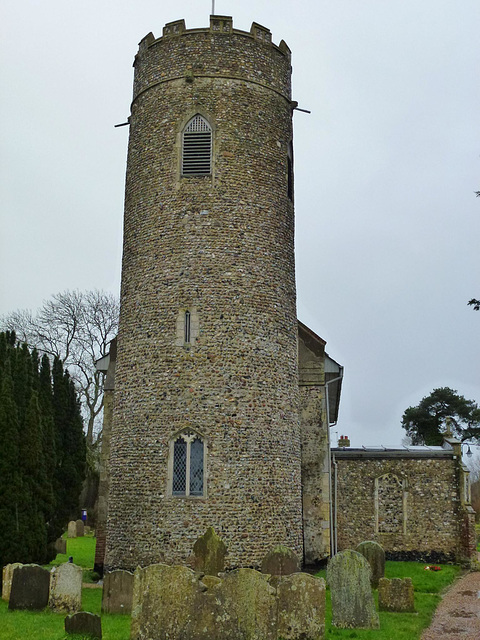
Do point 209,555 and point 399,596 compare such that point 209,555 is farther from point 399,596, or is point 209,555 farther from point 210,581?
point 399,596

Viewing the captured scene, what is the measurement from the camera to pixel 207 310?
15.0 meters

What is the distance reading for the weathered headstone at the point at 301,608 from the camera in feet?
32.3

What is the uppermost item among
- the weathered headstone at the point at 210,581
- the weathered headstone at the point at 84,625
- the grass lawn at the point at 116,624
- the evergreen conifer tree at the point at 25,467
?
the evergreen conifer tree at the point at 25,467

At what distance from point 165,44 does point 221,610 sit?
516 inches

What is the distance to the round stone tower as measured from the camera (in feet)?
47.0

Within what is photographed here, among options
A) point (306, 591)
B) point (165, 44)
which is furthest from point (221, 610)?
point (165, 44)

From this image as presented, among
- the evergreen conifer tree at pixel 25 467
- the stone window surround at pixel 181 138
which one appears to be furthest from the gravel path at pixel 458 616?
the stone window surround at pixel 181 138

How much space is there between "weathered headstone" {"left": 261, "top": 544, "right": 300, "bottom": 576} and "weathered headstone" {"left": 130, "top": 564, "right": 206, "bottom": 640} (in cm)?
388

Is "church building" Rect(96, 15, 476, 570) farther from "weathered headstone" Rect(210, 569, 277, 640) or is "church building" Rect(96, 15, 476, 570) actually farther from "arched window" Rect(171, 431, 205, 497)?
"weathered headstone" Rect(210, 569, 277, 640)

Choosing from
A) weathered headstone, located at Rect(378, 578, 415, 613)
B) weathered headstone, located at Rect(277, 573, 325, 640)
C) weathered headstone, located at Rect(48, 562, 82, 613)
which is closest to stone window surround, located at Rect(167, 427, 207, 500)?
weathered headstone, located at Rect(48, 562, 82, 613)

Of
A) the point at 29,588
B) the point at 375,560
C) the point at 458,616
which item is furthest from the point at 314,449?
the point at 29,588

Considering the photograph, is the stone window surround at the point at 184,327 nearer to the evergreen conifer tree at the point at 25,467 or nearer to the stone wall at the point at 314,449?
the evergreen conifer tree at the point at 25,467

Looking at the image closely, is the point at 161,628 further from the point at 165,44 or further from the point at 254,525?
the point at 165,44

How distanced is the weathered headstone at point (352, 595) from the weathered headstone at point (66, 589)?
4.17 meters
